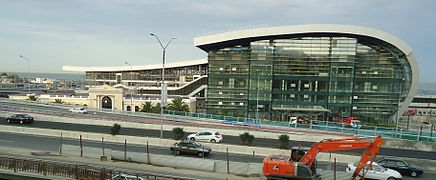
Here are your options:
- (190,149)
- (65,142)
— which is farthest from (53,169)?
(65,142)

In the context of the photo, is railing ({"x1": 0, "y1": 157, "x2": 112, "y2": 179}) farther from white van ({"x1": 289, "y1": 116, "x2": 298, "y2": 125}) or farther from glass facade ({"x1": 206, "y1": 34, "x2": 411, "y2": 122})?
glass facade ({"x1": 206, "y1": 34, "x2": 411, "y2": 122})

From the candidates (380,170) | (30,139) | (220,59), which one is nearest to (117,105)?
(220,59)

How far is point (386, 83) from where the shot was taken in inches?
2758

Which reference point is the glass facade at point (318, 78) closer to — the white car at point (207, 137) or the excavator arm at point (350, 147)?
the white car at point (207, 137)

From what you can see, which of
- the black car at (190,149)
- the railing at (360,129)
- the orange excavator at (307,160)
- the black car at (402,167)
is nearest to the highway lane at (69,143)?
the black car at (190,149)

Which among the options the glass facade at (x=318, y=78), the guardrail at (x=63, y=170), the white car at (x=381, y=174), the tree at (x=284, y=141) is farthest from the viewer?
the glass facade at (x=318, y=78)

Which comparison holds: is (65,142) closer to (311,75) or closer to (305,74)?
(305,74)

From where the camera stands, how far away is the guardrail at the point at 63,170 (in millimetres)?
18234

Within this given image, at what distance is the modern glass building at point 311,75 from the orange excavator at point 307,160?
50.8 m

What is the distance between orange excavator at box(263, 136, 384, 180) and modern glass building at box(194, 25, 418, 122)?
5079cm

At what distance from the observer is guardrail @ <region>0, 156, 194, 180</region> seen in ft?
59.8

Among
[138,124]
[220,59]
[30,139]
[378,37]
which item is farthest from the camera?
[220,59]

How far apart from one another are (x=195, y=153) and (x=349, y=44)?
52.0 m

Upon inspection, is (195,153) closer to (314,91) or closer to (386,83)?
(314,91)
